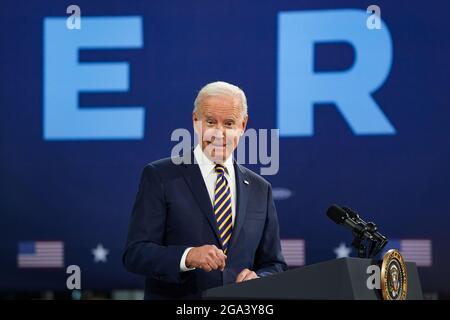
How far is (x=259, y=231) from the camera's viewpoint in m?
2.48

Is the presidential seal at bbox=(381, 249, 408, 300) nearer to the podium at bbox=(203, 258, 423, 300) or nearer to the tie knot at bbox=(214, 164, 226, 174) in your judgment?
the podium at bbox=(203, 258, 423, 300)

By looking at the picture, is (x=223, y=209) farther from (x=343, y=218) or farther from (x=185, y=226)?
A: (x=343, y=218)

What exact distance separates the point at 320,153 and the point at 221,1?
46.3 inches

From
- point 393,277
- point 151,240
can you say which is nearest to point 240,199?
point 151,240

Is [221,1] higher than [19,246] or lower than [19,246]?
higher

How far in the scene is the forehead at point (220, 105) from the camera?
249cm

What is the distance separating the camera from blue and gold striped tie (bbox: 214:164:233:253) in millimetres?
2414

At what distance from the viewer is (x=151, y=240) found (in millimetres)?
2393

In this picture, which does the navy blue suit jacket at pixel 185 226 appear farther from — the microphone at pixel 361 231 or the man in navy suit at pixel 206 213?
the microphone at pixel 361 231

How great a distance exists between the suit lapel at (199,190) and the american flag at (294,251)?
73.3 inches
